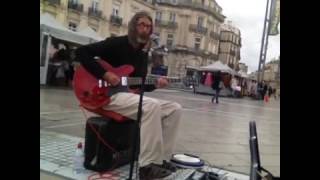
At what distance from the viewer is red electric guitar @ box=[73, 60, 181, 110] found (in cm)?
324

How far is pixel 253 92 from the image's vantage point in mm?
32938

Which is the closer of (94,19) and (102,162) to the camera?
(102,162)

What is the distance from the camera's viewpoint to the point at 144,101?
10.2ft

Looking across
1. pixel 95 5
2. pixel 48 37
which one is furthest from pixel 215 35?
pixel 48 37

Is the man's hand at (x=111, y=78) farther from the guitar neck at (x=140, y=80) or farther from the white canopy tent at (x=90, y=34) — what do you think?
the white canopy tent at (x=90, y=34)

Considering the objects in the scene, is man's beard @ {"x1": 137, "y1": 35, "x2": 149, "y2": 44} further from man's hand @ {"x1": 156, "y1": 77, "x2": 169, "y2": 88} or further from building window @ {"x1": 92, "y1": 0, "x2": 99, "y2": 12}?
building window @ {"x1": 92, "y1": 0, "x2": 99, "y2": 12}

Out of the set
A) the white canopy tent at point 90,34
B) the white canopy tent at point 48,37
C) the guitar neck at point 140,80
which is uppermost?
the white canopy tent at point 90,34

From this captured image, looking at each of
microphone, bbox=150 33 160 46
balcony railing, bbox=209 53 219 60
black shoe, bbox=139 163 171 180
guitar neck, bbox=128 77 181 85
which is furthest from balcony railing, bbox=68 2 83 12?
black shoe, bbox=139 163 171 180

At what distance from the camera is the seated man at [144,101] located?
→ 2969 millimetres

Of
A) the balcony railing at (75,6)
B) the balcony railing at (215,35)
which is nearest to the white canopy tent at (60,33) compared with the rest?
the balcony railing at (75,6)
